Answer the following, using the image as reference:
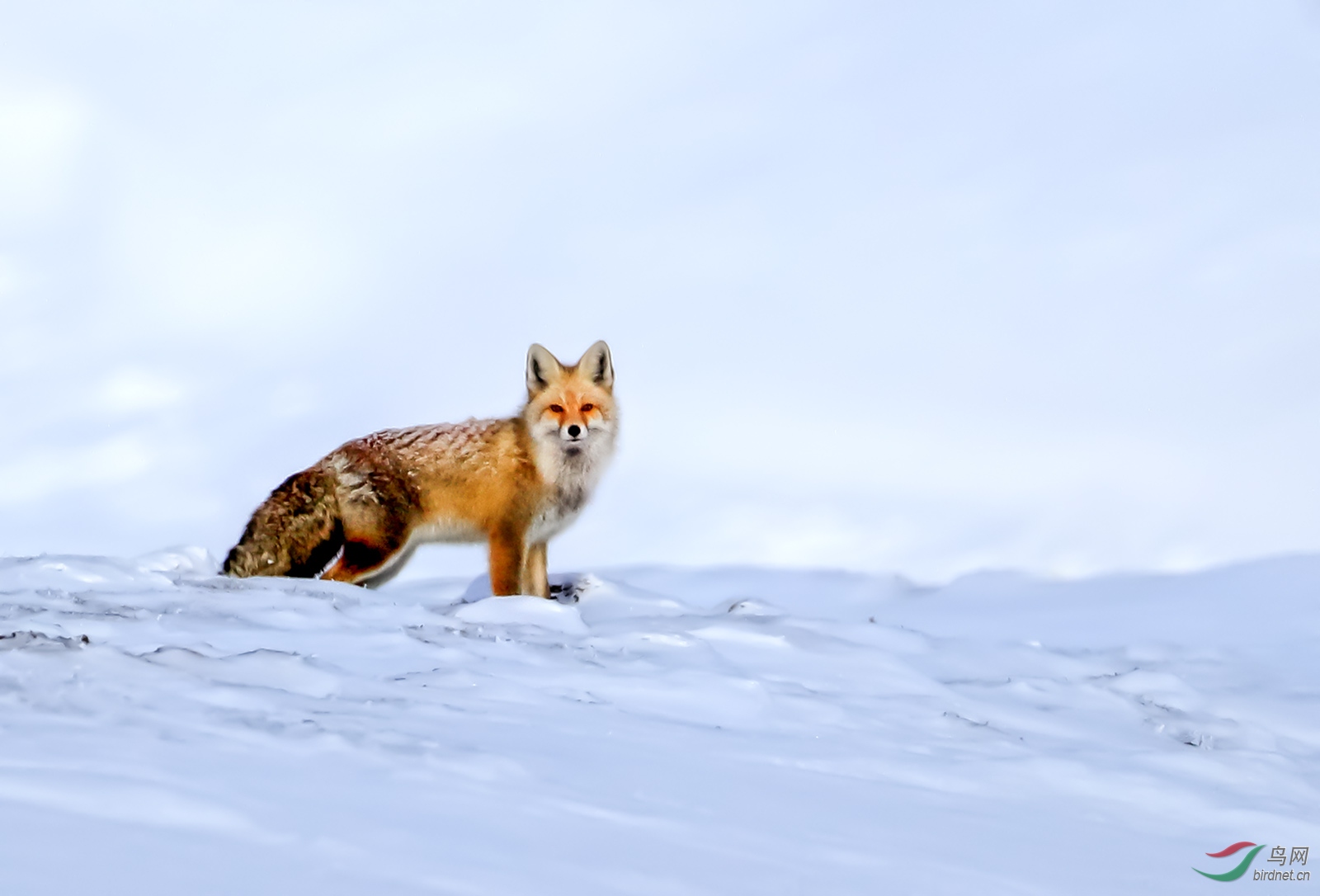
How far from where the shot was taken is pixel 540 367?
751 centimetres

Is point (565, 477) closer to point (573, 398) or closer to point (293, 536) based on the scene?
point (573, 398)

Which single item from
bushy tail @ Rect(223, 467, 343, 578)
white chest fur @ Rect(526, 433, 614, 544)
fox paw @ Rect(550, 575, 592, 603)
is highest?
white chest fur @ Rect(526, 433, 614, 544)

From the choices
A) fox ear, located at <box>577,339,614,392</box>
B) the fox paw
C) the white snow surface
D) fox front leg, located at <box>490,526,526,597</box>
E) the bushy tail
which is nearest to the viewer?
the white snow surface

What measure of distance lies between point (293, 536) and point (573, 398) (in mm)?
2065

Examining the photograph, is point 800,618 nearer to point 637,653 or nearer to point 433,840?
point 637,653

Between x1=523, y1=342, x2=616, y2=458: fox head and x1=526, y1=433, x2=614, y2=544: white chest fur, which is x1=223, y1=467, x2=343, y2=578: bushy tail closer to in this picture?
x1=526, y1=433, x2=614, y2=544: white chest fur

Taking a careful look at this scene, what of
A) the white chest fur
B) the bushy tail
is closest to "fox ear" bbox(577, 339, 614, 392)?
the white chest fur

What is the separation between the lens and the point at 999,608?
31.6ft

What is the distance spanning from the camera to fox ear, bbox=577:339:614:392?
24.6ft

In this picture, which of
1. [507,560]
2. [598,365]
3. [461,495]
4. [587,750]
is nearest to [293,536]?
[461,495]

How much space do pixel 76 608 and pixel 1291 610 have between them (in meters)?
8.38

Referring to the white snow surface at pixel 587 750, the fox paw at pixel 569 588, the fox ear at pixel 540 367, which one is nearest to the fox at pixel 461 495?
the fox ear at pixel 540 367

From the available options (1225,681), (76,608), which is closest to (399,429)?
(76,608)

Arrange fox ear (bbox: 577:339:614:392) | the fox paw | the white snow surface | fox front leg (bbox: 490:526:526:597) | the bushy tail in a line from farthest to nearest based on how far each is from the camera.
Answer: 1. the fox paw
2. the bushy tail
3. fox ear (bbox: 577:339:614:392)
4. fox front leg (bbox: 490:526:526:597)
5. the white snow surface
